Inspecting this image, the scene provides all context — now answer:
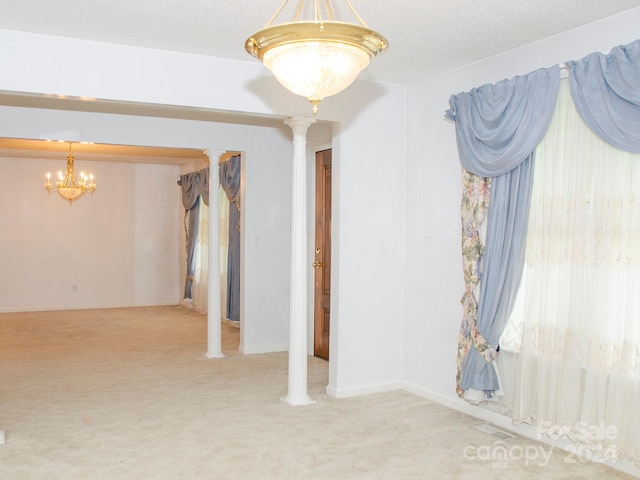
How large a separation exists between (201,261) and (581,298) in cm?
733

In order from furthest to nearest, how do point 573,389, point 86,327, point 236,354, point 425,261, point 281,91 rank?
point 86,327 → point 236,354 → point 425,261 → point 281,91 → point 573,389

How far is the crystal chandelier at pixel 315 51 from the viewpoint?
6.92 ft

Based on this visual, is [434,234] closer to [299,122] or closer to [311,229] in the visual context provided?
[299,122]

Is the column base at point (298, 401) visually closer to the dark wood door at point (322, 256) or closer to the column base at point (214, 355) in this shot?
the dark wood door at point (322, 256)

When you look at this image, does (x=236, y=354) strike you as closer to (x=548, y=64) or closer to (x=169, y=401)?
(x=169, y=401)

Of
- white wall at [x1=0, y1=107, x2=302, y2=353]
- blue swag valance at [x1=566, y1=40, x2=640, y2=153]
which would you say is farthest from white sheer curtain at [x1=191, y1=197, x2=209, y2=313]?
blue swag valance at [x1=566, y1=40, x2=640, y2=153]

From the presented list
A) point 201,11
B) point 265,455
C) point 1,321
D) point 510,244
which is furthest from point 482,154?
point 1,321

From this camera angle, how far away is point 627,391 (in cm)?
322

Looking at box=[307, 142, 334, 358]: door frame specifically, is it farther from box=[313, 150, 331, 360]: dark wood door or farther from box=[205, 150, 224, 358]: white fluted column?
box=[205, 150, 224, 358]: white fluted column

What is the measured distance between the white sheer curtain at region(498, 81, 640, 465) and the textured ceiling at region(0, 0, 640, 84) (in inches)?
20.5

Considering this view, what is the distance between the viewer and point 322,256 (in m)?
6.36

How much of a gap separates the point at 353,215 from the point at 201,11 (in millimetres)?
2079

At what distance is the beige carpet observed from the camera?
133 inches

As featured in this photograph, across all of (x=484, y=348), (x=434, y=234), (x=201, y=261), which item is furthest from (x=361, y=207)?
(x=201, y=261)
